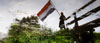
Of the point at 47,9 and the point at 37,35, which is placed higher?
the point at 47,9

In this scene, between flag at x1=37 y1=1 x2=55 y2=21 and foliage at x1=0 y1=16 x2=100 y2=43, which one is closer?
foliage at x1=0 y1=16 x2=100 y2=43

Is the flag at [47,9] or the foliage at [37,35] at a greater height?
the flag at [47,9]

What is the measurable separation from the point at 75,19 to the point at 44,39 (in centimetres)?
265

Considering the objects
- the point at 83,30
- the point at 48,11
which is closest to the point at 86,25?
the point at 83,30

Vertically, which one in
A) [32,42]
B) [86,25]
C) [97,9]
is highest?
[97,9]

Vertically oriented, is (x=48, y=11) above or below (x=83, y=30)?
above

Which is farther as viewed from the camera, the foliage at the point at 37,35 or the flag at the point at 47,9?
the flag at the point at 47,9

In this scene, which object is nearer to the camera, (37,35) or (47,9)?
(37,35)

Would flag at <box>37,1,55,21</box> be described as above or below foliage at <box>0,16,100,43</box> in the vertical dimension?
above

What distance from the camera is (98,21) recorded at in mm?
7004

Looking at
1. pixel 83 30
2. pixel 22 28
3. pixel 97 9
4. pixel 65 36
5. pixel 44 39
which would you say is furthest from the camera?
pixel 22 28

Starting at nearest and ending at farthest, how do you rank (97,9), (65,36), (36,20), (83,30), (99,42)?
1. (97,9)
2. (99,42)
3. (83,30)
4. (65,36)
5. (36,20)

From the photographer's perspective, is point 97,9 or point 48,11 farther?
point 48,11

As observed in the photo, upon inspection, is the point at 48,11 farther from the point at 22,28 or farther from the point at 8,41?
the point at 8,41
